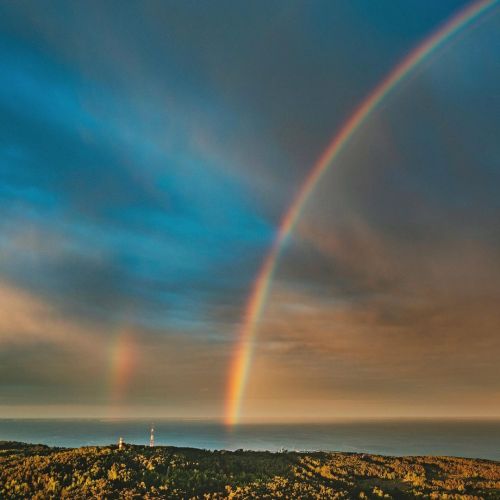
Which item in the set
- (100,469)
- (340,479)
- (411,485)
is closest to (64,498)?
(100,469)

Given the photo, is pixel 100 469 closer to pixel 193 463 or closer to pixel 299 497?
pixel 193 463

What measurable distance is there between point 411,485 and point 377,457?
14976 millimetres

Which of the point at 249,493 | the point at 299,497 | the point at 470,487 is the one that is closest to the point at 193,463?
the point at 249,493

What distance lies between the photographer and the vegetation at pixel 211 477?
1029 inches

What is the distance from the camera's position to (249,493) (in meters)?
26.7

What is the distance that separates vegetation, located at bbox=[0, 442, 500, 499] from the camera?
26.1m

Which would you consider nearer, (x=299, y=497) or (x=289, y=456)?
(x=299, y=497)

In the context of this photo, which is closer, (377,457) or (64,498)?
(64,498)

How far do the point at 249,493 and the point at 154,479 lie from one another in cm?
609

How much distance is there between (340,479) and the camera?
32.2 metres

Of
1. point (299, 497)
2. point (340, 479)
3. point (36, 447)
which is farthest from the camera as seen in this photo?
point (36, 447)

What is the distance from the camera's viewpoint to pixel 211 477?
98.0 ft

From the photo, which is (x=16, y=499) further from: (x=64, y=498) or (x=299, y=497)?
(x=299, y=497)

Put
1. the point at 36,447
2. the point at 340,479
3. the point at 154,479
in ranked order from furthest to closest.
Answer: the point at 36,447 < the point at 340,479 < the point at 154,479
